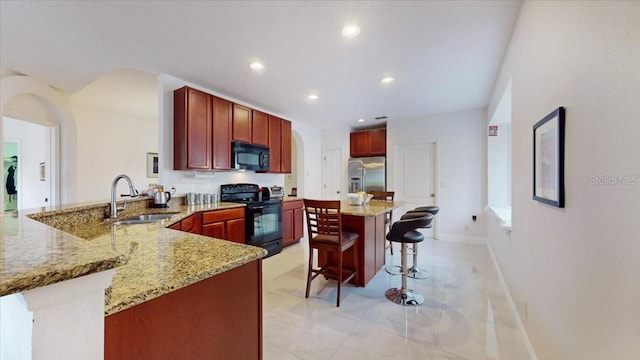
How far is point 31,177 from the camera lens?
182 inches

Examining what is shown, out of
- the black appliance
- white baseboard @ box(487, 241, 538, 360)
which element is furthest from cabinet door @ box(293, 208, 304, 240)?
white baseboard @ box(487, 241, 538, 360)

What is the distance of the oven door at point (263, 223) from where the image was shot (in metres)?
3.54

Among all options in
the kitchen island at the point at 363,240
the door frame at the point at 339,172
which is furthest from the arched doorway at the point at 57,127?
the door frame at the point at 339,172

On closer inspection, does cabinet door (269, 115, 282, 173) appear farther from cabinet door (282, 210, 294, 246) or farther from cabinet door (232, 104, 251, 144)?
cabinet door (282, 210, 294, 246)

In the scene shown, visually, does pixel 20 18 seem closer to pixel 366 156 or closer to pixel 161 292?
pixel 161 292

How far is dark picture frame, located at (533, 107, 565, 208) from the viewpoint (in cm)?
123

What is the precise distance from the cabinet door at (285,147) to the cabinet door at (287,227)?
2.80 feet

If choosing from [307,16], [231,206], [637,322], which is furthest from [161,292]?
[231,206]

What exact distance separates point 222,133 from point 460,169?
4200 millimetres

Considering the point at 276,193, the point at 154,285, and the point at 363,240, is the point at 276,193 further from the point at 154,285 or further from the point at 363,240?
the point at 154,285

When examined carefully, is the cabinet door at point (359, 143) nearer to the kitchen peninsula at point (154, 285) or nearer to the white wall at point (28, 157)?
the kitchen peninsula at point (154, 285)

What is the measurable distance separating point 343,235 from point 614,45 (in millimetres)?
2204

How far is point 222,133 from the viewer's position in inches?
138

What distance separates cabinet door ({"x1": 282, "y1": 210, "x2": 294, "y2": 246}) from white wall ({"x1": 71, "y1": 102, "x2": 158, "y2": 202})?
3.23 metres
